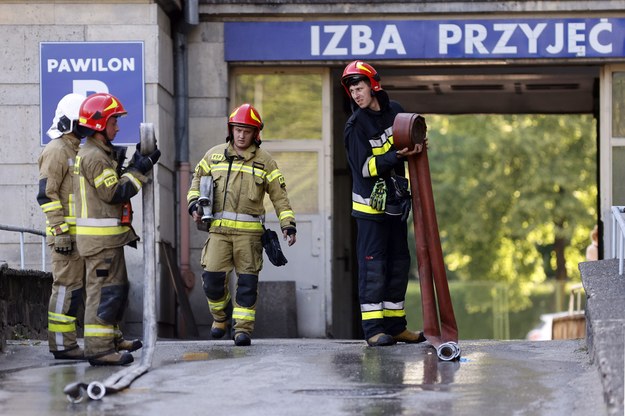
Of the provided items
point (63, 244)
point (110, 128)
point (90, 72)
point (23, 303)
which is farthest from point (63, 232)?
point (90, 72)

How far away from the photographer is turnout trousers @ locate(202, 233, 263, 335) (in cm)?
1127

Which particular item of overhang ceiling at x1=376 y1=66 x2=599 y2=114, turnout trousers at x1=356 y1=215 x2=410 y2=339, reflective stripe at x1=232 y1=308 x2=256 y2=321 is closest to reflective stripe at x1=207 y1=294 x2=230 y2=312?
reflective stripe at x1=232 y1=308 x2=256 y2=321

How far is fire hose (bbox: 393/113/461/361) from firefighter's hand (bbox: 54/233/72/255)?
2.40 m

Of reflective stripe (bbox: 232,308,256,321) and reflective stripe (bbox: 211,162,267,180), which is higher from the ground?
reflective stripe (bbox: 211,162,267,180)

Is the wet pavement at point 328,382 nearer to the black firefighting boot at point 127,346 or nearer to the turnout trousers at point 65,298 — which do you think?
the black firefighting boot at point 127,346

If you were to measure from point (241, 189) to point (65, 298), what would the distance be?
5.88 ft

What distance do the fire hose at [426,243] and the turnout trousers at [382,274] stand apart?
626 mm

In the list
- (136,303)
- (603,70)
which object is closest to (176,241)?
(136,303)

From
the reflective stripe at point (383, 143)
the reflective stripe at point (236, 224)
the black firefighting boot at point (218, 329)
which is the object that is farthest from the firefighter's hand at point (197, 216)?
the reflective stripe at point (383, 143)

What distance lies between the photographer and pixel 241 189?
1134 centimetres

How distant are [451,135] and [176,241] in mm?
24189

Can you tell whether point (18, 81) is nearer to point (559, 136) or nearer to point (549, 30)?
point (549, 30)

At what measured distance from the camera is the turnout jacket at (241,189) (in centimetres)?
1131

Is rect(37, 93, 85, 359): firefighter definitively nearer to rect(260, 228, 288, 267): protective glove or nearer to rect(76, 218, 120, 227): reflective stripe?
rect(76, 218, 120, 227): reflective stripe
